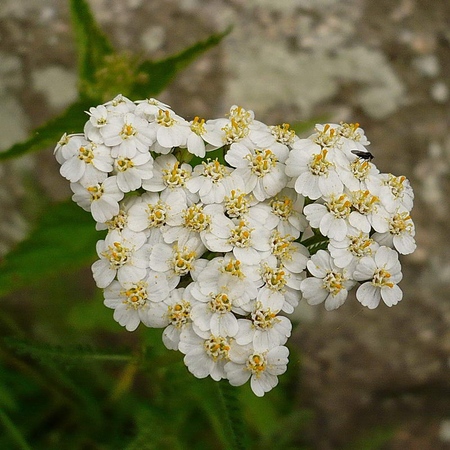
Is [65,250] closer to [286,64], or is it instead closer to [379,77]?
[286,64]

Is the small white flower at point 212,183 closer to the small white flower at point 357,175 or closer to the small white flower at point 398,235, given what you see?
the small white flower at point 357,175

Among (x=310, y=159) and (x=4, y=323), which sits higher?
(x=310, y=159)

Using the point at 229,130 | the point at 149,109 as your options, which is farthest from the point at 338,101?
the point at 149,109

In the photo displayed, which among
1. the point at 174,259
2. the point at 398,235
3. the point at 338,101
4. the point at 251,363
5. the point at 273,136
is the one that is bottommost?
the point at 338,101

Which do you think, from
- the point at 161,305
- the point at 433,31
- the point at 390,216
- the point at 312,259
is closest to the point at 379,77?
the point at 433,31

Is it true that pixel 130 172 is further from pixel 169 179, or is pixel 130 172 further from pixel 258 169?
pixel 258 169

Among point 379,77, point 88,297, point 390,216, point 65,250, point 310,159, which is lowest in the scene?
point 88,297

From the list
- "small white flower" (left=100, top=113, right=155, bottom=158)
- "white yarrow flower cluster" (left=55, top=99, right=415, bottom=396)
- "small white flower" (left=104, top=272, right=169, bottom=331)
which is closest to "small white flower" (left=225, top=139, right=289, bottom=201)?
"white yarrow flower cluster" (left=55, top=99, right=415, bottom=396)

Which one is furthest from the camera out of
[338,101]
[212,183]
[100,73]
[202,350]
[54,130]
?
[338,101]
